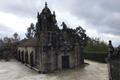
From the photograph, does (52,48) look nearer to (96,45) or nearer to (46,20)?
(46,20)

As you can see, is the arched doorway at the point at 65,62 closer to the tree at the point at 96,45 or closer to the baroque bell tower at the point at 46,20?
the baroque bell tower at the point at 46,20

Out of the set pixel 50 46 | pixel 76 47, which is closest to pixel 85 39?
pixel 76 47

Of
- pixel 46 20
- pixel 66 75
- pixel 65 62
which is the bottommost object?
pixel 66 75

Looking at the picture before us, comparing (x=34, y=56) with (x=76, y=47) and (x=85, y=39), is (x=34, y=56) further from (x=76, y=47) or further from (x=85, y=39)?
(x=85, y=39)

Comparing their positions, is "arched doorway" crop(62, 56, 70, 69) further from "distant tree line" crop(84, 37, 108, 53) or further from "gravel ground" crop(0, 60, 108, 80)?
"distant tree line" crop(84, 37, 108, 53)

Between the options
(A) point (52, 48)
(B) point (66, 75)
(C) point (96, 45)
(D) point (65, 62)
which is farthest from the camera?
(C) point (96, 45)

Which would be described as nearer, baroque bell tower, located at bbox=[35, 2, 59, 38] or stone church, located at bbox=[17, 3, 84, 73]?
stone church, located at bbox=[17, 3, 84, 73]

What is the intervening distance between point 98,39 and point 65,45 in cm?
3240

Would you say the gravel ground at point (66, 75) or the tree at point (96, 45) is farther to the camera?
the tree at point (96, 45)

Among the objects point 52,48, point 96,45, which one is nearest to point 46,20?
point 52,48

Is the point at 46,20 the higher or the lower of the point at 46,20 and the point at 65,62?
the higher

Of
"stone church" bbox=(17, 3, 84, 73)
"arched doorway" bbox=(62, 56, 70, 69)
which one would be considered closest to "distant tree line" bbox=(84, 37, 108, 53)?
"stone church" bbox=(17, 3, 84, 73)

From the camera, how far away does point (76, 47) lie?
33000 mm

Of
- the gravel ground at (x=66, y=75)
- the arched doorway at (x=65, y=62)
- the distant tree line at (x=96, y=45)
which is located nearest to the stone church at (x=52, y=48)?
the arched doorway at (x=65, y=62)
